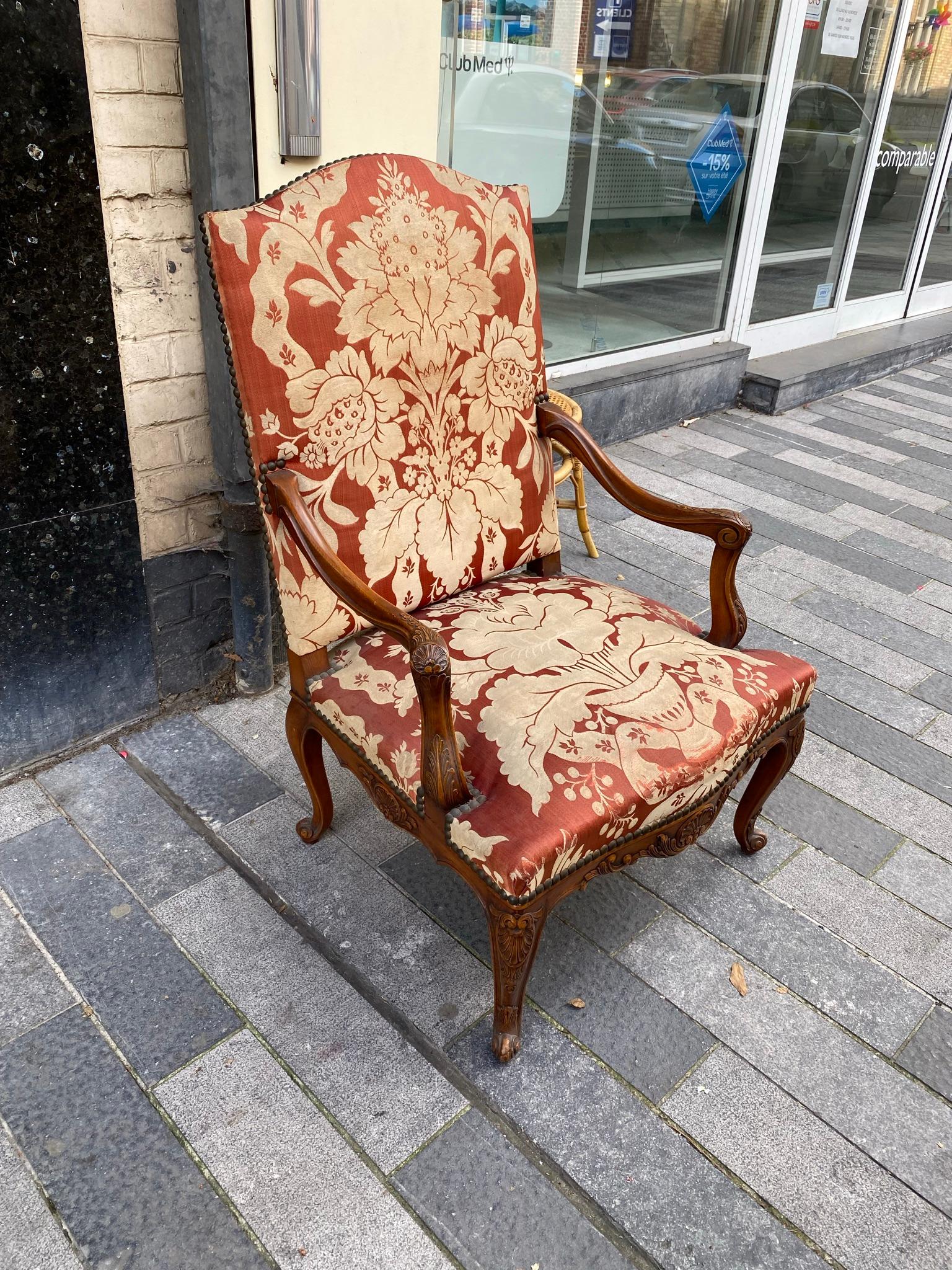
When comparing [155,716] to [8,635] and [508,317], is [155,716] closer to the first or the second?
[8,635]

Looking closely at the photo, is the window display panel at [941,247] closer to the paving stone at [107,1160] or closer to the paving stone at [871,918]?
the paving stone at [871,918]

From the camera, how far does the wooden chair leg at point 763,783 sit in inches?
71.2

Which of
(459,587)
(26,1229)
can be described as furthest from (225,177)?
(26,1229)

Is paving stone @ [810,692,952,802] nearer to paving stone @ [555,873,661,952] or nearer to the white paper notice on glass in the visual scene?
paving stone @ [555,873,661,952]

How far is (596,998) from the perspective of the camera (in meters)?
1.67

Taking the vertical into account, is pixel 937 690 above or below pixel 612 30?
below

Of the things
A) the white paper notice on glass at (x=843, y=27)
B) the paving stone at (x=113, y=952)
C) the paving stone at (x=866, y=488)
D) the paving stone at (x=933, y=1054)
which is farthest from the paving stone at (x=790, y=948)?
the white paper notice on glass at (x=843, y=27)

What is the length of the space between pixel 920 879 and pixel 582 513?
155 cm

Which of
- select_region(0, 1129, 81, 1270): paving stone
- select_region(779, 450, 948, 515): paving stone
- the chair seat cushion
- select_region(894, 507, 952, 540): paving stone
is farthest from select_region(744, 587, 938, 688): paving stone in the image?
select_region(0, 1129, 81, 1270): paving stone

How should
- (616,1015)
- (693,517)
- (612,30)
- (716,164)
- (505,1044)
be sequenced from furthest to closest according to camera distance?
(716,164) < (612,30) < (693,517) < (616,1015) < (505,1044)

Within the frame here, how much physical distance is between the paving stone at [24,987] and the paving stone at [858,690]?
A: 1835 mm

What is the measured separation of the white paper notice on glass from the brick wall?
3690mm

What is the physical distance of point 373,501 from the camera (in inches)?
65.7

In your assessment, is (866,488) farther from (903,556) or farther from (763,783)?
(763,783)
